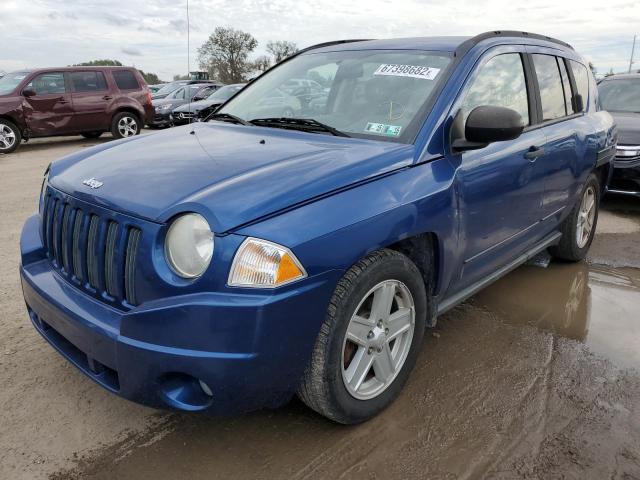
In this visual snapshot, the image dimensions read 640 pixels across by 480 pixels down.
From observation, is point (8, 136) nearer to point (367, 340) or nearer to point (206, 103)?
point (206, 103)

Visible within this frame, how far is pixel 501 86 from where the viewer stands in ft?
10.7

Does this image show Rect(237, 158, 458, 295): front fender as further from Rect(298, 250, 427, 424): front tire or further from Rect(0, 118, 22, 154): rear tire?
Rect(0, 118, 22, 154): rear tire

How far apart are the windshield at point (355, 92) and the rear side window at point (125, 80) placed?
36.0ft

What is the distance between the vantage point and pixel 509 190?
3162 mm

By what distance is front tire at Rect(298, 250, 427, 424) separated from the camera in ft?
7.11

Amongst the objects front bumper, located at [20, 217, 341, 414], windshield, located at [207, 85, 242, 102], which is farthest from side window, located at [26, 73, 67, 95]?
front bumper, located at [20, 217, 341, 414]

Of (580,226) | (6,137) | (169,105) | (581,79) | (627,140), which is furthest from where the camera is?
(169,105)

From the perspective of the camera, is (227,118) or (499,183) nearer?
(499,183)

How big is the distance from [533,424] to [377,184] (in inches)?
53.7

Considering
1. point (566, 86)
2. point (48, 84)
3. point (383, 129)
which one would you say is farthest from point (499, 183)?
point (48, 84)

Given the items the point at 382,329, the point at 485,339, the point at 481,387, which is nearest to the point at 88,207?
the point at 382,329

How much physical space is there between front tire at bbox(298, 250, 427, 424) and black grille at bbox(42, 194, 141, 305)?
→ 0.80 meters

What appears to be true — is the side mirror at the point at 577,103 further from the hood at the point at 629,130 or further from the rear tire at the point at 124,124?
the rear tire at the point at 124,124

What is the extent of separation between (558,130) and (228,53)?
2052 inches
